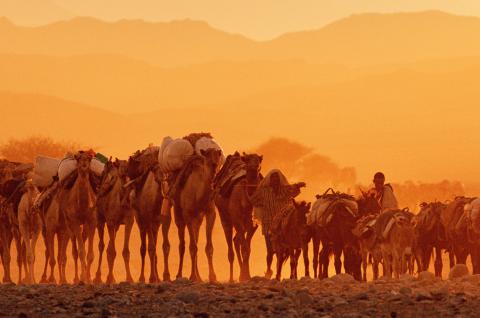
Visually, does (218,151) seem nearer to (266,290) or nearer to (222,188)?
(222,188)

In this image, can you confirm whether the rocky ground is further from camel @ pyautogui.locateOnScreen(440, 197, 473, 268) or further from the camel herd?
camel @ pyautogui.locateOnScreen(440, 197, 473, 268)

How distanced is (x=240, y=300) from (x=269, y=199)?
10.2 m

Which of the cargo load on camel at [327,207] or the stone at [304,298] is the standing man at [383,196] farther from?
the stone at [304,298]

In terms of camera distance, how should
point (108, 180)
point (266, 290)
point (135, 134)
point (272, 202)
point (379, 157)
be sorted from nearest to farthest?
1. point (266, 290)
2. point (272, 202)
3. point (108, 180)
4. point (379, 157)
5. point (135, 134)

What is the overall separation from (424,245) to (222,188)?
8.68 m

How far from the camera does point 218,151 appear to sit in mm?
27922

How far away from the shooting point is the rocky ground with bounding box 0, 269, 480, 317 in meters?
16.1

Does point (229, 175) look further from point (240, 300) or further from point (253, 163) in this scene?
point (240, 300)

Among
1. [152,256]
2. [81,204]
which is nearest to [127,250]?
[152,256]

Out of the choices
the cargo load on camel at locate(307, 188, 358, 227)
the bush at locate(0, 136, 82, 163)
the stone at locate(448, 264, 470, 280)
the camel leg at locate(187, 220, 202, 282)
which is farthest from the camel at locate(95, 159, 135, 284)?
the bush at locate(0, 136, 82, 163)

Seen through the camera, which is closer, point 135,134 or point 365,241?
point 365,241

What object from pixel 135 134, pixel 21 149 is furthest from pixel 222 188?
pixel 135 134

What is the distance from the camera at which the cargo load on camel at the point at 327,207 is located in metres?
28.8

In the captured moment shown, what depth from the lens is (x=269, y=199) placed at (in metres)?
27.6
